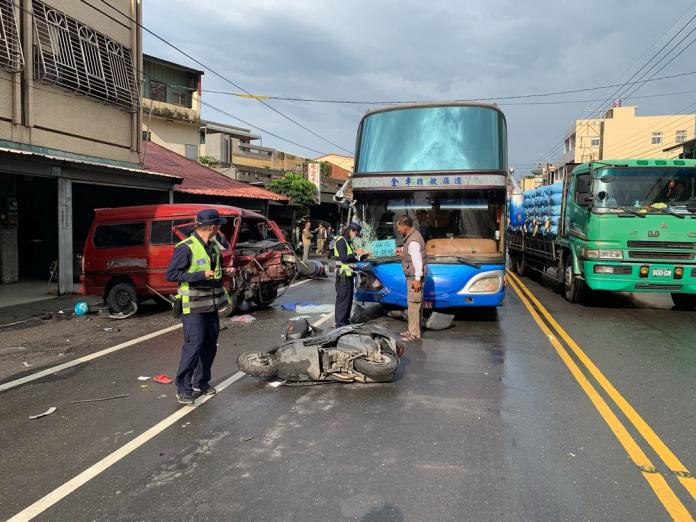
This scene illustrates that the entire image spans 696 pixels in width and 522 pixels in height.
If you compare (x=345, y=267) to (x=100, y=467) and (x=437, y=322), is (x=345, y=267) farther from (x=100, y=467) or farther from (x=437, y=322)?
(x=100, y=467)

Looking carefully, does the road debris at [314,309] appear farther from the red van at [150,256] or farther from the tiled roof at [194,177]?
the tiled roof at [194,177]

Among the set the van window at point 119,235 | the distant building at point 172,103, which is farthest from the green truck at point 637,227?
the distant building at point 172,103

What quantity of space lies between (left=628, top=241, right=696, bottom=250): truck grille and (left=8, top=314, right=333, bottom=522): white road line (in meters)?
8.14

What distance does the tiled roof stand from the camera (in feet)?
58.0

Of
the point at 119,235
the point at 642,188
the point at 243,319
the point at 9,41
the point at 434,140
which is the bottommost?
the point at 243,319

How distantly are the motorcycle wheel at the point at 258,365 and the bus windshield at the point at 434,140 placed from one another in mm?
4478

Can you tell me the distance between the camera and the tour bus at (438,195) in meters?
8.42

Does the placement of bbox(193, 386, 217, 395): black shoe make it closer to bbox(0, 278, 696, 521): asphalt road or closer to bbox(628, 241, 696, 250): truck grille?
bbox(0, 278, 696, 521): asphalt road

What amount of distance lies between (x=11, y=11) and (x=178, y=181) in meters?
5.76

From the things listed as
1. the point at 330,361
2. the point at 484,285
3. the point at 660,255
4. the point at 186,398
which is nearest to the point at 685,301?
the point at 660,255

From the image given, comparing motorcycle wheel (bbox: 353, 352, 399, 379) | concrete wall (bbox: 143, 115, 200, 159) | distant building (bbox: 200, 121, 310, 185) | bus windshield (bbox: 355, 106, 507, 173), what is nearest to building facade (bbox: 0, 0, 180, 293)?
bus windshield (bbox: 355, 106, 507, 173)

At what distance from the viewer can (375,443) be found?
13.3ft

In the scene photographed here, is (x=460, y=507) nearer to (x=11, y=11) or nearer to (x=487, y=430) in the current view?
(x=487, y=430)

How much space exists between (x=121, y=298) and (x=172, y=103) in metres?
22.5
